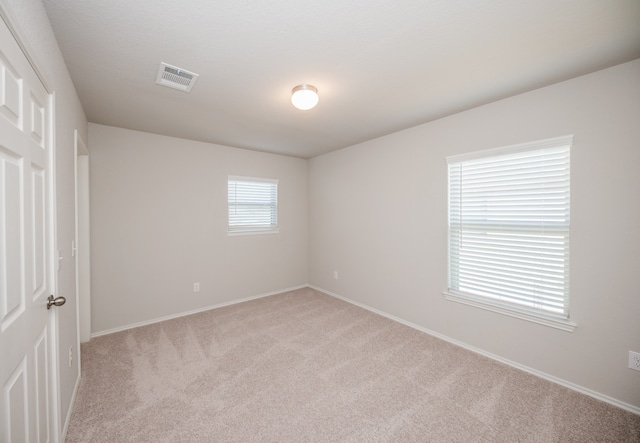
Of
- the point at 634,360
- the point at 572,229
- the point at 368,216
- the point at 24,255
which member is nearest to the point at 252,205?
the point at 368,216

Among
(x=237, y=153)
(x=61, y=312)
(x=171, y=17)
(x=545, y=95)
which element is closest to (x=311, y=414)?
(x=61, y=312)

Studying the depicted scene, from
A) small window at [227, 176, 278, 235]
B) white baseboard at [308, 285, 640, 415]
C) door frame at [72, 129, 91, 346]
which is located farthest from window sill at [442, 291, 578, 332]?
door frame at [72, 129, 91, 346]

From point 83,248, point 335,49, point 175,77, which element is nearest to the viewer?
point 335,49

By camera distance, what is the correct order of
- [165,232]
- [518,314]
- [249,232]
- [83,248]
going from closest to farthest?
[518,314], [83,248], [165,232], [249,232]

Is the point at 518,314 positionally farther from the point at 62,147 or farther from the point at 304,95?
the point at 62,147

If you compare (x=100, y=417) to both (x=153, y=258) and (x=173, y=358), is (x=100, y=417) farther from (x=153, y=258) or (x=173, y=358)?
(x=153, y=258)

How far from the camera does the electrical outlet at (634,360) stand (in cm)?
186

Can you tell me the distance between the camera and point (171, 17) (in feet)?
4.74

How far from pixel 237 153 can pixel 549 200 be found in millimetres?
3858

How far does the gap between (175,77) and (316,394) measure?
2.71m

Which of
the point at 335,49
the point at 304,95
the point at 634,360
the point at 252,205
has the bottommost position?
the point at 634,360

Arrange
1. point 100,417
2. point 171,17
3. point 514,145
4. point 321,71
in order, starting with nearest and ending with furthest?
point 171,17 → point 100,417 → point 321,71 → point 514,145

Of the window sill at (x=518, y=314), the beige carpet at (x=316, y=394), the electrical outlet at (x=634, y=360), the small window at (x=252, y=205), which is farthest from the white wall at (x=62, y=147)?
the electrical outlet at (x=634, y=360)

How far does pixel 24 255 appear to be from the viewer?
1136 mm
